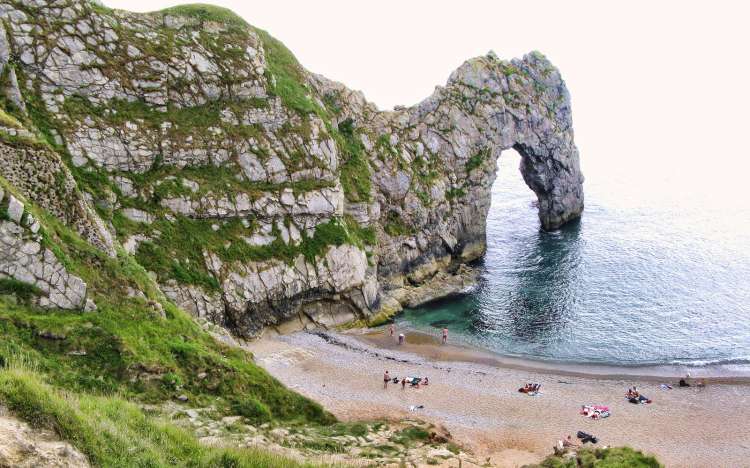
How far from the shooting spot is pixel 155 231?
143 ft

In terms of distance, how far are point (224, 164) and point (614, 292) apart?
46.9m

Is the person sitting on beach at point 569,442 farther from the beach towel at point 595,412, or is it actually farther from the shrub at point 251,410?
the shrub at point 251,410

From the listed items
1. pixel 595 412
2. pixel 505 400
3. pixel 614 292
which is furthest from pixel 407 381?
pixel 614 292

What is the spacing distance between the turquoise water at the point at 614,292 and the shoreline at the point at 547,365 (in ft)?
3.02

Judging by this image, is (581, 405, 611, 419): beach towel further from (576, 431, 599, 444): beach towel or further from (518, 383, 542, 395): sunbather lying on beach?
(518, 383, 542, 395): sunbather lying on beach

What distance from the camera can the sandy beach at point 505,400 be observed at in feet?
110

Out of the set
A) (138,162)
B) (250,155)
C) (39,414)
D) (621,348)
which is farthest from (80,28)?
(621,348)

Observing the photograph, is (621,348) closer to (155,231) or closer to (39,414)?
(155,231)

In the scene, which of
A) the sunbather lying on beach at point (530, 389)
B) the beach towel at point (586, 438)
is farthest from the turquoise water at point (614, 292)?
the beach towel at point (586, 438)

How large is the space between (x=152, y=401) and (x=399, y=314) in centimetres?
3806

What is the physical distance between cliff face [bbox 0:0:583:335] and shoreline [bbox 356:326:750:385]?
599cm

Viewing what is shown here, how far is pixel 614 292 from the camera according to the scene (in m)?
61.7

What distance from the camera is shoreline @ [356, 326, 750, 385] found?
148 feet

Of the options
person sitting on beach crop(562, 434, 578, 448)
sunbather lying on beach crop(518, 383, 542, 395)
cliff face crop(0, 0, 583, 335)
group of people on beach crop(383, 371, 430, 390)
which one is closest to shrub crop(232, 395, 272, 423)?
cliff face crop(0, 0, 583, 335)
